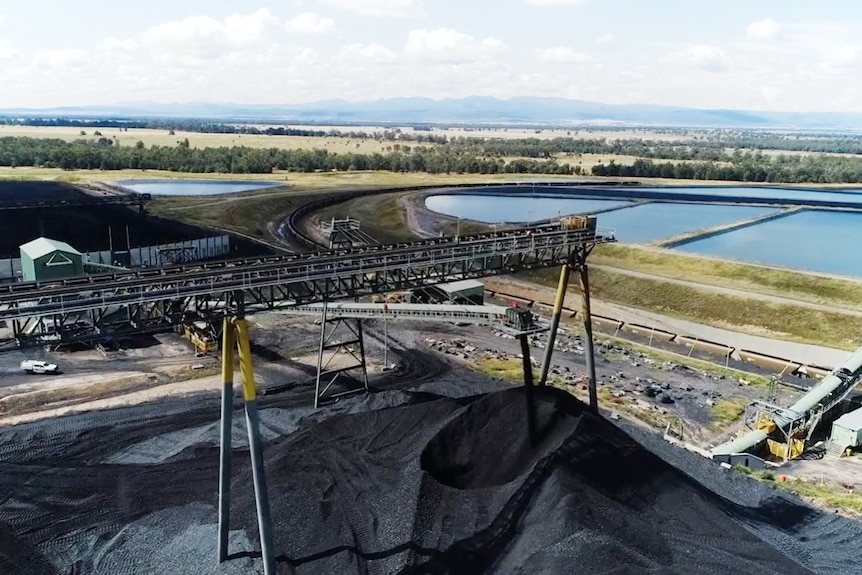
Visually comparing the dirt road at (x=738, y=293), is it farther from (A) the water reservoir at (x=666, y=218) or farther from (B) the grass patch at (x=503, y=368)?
(B) the grass patch at (x=503, y=368)

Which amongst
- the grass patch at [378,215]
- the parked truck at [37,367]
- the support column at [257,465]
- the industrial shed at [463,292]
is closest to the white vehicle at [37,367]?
the parked truck at [37,367]

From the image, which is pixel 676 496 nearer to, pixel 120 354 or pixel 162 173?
pixel 120 354

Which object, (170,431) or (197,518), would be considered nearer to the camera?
(197,518)

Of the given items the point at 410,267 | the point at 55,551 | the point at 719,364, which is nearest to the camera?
the point at 55,551

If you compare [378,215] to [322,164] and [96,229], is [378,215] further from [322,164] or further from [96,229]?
[322,164]

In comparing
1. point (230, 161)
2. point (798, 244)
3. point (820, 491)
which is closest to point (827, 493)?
point (820, 491)

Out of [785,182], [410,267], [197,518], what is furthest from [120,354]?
[785,182]
